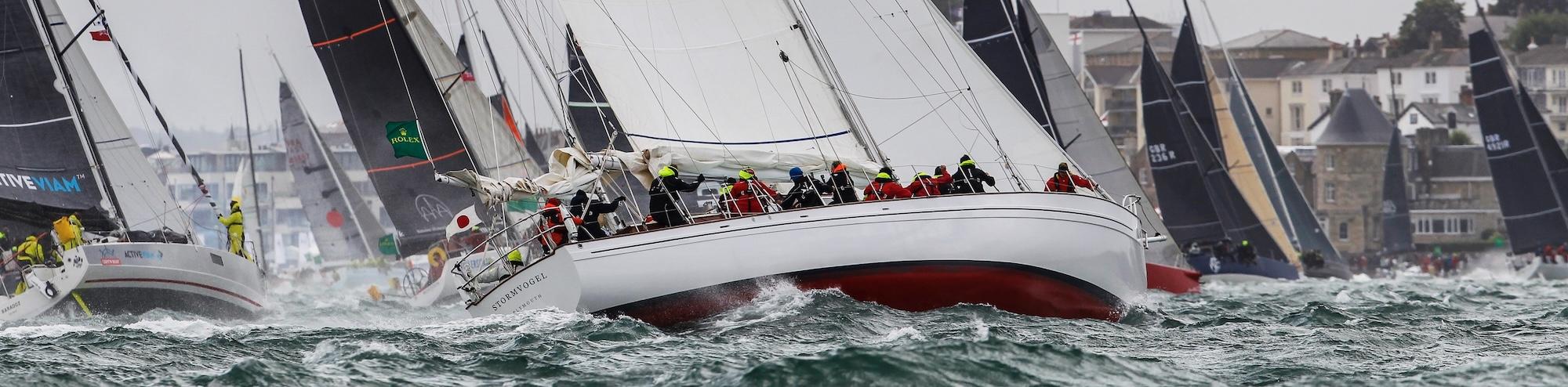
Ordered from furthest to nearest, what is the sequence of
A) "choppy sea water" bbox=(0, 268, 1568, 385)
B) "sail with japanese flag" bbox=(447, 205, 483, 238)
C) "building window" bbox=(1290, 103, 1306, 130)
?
"building window" bbox=(1290, 103, 1306, 130)
"sail with japanese flag" bbox=(447, 205, 483, 238)
"choppy sea water" bbox=(0, 268, 1568, 385)

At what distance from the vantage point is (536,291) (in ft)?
51.1

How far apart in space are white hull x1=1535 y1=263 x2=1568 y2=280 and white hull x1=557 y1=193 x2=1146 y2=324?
103ft

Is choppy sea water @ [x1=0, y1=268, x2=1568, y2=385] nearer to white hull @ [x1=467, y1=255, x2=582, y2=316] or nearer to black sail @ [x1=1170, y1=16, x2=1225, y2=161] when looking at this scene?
white hull @ [x1=467, y1=255, x2=582, y2=316]

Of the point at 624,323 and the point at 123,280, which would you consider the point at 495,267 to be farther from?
the point at 123,280

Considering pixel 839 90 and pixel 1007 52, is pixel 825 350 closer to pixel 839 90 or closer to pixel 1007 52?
pixel 839 90

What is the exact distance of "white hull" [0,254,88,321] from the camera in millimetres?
20359

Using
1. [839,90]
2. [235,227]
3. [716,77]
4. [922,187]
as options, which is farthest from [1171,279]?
[235,227]

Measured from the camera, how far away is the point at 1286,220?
1711 inches

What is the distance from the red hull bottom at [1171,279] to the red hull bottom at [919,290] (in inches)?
431

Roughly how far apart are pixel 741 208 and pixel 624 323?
5.60ft

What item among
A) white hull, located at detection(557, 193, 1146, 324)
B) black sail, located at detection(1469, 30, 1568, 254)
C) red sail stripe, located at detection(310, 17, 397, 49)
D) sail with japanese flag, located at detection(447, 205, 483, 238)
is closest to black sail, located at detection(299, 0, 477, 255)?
red sail stripe, located at detection(310, 17, 397, 49)

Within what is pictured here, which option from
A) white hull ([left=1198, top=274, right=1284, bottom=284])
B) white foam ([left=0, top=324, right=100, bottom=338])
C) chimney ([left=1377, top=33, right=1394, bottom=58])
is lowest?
white hull ([left=1198, top=274, right=1284, bottom=284])

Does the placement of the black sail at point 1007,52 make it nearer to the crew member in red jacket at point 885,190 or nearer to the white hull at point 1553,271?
the crew member in red jacket at point 885,190

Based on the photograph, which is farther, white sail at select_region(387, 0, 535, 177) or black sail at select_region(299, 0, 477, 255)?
black sail at select_region(299, 0, 477, 255)
